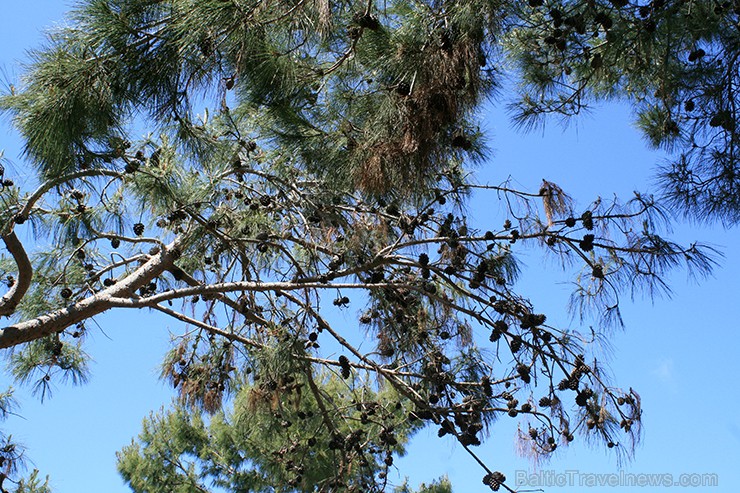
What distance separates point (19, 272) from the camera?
3.40m

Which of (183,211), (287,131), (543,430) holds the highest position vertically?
(287,131)

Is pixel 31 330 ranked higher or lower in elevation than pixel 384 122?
lower

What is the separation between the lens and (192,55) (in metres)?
2.89

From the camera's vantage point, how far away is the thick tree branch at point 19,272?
336cm

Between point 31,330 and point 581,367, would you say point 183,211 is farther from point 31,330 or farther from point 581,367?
point 581,367

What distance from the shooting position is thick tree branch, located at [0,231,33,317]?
11.0 feet

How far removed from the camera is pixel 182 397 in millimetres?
4047

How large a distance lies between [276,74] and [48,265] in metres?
1.61

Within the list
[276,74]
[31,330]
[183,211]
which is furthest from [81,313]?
[276,74]

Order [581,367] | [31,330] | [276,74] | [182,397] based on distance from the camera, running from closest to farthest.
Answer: [581,367]
[31,330]
[276,74]
[182,397]

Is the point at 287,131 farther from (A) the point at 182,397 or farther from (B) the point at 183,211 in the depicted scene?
(A) the point at 182,397

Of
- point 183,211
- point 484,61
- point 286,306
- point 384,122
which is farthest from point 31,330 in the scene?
point 484,61

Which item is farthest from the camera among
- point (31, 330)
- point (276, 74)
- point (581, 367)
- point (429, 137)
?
point (276, 74)

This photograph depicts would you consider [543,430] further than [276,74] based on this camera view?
No
